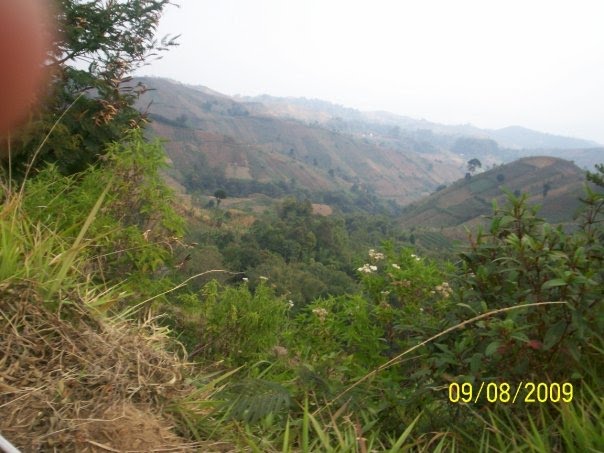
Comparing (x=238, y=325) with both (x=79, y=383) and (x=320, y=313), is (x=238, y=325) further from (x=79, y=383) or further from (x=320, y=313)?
(x=79, y=383)

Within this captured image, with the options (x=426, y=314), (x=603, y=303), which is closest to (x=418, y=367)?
(x=426, y=314)

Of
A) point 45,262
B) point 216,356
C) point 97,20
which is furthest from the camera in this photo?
point 97,20

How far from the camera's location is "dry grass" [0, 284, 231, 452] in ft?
4.27

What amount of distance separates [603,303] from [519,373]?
41 cm

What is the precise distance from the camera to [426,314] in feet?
9.07

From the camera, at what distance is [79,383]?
145 cm

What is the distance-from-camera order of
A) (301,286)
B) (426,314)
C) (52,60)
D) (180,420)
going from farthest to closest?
(301,286), (52,60), (426,314), (180,420)

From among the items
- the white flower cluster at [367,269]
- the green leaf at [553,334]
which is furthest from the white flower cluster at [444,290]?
the green leaf at [553,334]

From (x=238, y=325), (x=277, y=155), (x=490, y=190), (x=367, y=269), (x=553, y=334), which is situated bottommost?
(x=277, y=155)

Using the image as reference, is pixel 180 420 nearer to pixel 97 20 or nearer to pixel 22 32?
pixel 22 32
